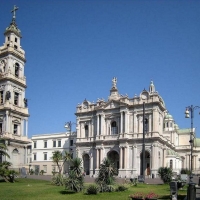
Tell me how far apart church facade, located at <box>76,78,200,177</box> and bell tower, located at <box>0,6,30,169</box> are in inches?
573

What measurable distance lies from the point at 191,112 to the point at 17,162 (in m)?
34.7

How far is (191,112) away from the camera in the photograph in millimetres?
40562

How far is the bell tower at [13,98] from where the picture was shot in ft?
191

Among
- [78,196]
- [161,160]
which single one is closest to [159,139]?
[161,160]

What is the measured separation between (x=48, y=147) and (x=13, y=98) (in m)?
29.0

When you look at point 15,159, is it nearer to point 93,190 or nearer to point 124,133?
point 124,133

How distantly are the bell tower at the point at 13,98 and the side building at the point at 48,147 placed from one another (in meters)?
21.9

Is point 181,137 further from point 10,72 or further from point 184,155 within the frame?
point 10,72

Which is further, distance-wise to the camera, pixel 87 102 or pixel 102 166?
pixel 87 102

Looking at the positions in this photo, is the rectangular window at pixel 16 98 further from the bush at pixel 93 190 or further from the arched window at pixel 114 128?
the bush at pixel 93 190

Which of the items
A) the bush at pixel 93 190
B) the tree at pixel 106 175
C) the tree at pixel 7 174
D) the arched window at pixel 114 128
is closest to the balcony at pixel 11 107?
the arched window at pixel 114 128

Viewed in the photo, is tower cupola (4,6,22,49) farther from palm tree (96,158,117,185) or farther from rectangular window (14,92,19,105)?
palm tree (96,158,117,185)

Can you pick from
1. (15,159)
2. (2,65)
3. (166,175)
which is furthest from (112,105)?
(166,175)

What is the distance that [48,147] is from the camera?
85875mm
